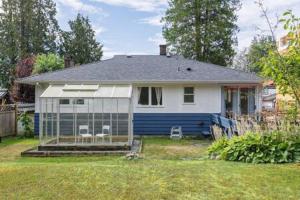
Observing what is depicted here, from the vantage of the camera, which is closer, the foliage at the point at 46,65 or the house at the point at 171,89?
the house at the point at 171,89

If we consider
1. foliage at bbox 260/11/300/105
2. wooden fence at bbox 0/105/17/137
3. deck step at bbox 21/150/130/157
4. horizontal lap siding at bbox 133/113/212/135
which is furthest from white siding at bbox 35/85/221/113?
foliage at bbox 260/11/300/105

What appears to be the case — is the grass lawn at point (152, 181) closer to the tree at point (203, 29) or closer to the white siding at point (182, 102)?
the white siding at point (182, 102)

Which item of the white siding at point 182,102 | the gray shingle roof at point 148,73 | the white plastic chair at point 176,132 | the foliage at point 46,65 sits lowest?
the white plastic chair at point 176,132

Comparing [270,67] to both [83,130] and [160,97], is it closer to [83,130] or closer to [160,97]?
[83,130]

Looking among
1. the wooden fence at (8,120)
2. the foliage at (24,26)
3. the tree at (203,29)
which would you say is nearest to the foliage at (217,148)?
the wooden fence at (8,120)

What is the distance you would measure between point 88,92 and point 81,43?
36.4m

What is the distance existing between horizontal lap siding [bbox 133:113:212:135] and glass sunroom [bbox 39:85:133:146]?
13.9ft

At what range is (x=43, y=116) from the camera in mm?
13695

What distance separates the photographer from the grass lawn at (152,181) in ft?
19.2

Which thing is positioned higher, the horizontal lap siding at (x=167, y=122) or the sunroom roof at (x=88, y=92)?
the sunroom roof at (x=88, y=92)

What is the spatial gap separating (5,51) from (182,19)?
21407 millimetres

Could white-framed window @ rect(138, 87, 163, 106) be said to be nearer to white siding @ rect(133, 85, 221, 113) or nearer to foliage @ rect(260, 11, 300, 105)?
white siding @ rect(133, 85, 221, 113)

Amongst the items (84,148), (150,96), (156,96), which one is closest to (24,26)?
(150,96)

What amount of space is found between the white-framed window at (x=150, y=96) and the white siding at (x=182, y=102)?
7.8 inches
